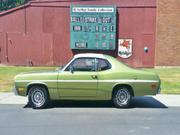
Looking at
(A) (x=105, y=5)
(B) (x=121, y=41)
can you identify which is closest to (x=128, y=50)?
(B) (x=121, y=41)

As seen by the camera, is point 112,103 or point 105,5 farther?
point 105,5

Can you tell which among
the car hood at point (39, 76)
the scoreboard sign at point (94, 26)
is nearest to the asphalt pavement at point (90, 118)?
the car hood at point (39, 76)

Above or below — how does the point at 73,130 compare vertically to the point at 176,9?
below

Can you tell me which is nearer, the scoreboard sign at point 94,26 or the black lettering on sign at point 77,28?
the scoreboard sign at point 94,26

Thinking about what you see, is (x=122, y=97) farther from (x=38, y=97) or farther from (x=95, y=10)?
(x=95, y=10)

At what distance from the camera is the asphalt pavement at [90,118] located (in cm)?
928

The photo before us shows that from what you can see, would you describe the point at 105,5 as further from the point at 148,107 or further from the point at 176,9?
the point at 148,107

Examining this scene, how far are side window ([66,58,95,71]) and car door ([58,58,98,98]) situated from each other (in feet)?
0.30

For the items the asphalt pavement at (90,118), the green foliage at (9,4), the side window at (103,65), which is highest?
the green foliage at (9,4)

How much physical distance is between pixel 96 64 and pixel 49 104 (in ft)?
6.31

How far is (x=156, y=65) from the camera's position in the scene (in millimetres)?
29625

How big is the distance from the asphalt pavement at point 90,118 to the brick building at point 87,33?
15.6m

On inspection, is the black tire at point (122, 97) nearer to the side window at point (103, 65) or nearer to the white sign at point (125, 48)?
the side window at point (103, 65)

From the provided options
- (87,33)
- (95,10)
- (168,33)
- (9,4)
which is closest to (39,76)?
(87,33)
